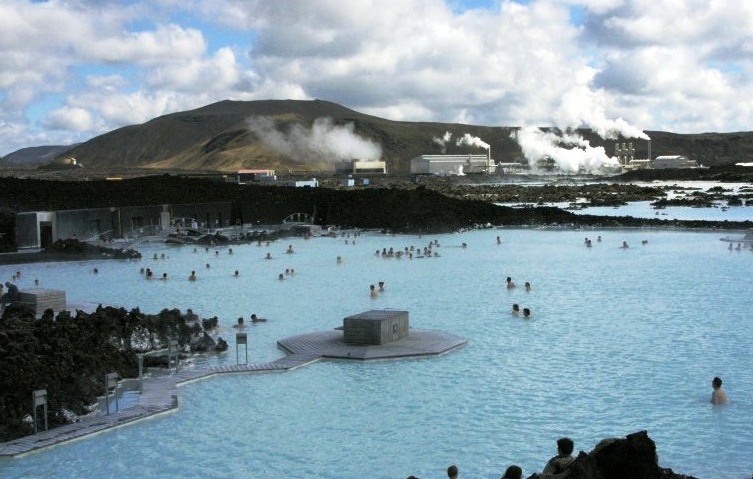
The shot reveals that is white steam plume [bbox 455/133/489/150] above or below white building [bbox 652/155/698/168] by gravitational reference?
above

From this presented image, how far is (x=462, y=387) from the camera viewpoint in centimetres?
1161

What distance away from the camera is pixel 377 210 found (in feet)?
145

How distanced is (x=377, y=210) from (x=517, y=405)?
3360 centimetres

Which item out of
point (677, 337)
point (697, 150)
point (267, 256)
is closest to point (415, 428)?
point (677, 337)

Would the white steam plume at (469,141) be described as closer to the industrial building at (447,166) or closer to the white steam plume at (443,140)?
the white steam plume at (443,140)

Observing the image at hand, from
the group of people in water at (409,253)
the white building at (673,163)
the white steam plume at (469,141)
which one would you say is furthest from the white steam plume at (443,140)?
the group of people in water at (409,253)

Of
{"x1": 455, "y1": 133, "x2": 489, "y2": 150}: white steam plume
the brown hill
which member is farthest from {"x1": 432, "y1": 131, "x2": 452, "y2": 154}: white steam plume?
{"x1": 455, "y1": 133, "x2": 489, "y2": 150}: white steam plume

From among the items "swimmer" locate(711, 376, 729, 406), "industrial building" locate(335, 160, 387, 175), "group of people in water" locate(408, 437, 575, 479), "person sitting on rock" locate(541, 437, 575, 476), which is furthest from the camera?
"industrial building" locate(335, 160, 387, 175)

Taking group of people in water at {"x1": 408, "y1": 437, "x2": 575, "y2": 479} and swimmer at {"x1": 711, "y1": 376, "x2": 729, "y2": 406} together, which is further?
swimmer at {"x1": 711, "y1": 376, "x2": 729, "y2": 406}

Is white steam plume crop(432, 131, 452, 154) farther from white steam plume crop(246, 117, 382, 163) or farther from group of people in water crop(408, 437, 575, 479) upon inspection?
group of people in water crop(408, 437, 575, 479)

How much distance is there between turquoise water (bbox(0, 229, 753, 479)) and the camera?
9.00 m

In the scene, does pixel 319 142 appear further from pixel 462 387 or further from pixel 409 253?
pixel 462 387

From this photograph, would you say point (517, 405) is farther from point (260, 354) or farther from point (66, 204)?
point (66, 204)

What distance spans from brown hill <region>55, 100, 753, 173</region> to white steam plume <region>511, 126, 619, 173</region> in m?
11.0
